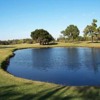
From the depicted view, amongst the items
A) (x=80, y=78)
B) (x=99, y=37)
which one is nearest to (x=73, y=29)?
(x=99, y=37)

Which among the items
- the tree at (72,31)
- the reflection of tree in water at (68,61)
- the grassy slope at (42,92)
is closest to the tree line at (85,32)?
the tree at (72,31)

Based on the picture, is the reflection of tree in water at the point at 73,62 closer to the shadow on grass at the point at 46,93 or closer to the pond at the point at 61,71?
the pond at the point at 61,71

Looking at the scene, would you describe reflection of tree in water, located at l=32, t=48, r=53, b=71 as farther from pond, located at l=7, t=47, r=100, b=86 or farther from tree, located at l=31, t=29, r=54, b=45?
tree, located at l=31, t=29, r=54, b=45

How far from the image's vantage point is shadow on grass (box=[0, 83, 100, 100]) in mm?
16391

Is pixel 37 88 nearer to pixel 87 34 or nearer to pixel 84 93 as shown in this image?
pixel 84 93

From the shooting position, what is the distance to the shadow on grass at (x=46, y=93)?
16.4 metres

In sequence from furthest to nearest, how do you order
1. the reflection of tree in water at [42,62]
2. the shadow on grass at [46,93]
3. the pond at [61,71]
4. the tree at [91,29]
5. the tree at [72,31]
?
the tree at [72,31] → the tree at [91,29] → the reflection of tree in water at [42,62] → the pond at [61,71] → the shadow on grass at [46,93]

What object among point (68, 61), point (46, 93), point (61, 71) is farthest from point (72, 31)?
point (46, 93)

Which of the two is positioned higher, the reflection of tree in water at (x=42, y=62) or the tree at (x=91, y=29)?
the tree at (x=91, y=29)

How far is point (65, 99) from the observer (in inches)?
626

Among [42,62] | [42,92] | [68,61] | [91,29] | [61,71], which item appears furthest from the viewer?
[91,29]

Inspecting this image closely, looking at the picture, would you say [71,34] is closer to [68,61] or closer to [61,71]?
[68,61]

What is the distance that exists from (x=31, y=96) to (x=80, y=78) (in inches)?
533

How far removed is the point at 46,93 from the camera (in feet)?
58.0
